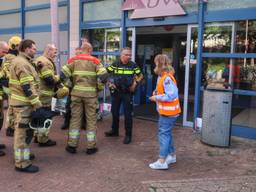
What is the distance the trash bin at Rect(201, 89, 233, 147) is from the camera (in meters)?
6.68

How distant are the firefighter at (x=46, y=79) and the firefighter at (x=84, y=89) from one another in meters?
0.21

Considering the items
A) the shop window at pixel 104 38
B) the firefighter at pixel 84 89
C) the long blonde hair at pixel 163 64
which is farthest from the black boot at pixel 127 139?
the shop window at pixel 104 38

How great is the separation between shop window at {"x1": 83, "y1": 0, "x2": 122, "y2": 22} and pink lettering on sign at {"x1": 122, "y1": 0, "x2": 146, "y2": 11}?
303mm

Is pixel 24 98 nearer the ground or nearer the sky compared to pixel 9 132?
nearer the sky

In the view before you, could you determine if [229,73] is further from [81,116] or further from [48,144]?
[48,144]

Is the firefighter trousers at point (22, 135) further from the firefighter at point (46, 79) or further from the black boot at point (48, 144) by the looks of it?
the black boot at point (48, 144)

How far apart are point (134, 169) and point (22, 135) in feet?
5.61

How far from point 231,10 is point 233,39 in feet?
1.94

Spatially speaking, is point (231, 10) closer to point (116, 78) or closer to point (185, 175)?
point (116, 78)

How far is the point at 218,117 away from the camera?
265 inches

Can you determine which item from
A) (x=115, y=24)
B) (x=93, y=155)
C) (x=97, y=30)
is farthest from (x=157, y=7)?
(x=93, y=155)

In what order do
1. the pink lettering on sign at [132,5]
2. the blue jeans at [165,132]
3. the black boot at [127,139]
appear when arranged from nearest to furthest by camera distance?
the blue jeans at [165,132], the black boot at [127,139], the pink lettering on sign at [132,5]

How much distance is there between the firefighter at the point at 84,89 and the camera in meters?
6.11

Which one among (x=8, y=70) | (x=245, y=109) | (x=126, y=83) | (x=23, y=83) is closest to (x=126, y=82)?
(x=126, y=83)
